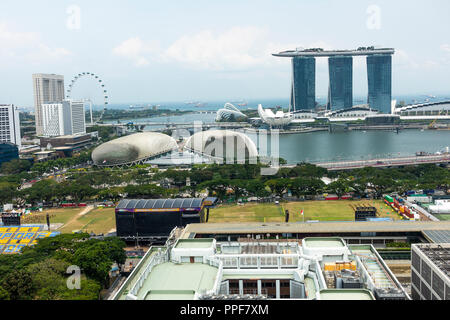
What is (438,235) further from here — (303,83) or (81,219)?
(303,83)

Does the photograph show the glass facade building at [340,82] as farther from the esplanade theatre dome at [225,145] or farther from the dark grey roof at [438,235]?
the dark grey roof at [438,235]

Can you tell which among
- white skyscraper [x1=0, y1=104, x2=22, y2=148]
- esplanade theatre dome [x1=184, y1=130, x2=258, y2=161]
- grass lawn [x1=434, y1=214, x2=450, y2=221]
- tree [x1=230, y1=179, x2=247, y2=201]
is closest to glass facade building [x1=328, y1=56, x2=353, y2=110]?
esplanade theatre dome [x1=184, y1=130, x2=258, y2=161]

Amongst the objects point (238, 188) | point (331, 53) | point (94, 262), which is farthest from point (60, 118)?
point (331, 53)

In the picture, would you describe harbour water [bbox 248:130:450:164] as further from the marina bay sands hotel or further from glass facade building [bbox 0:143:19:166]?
glass facade building [bbox 0:143:19:166]

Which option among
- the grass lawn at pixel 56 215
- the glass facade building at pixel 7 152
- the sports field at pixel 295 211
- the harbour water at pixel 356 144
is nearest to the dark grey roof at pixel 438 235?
the sports field at pixel 295 211
